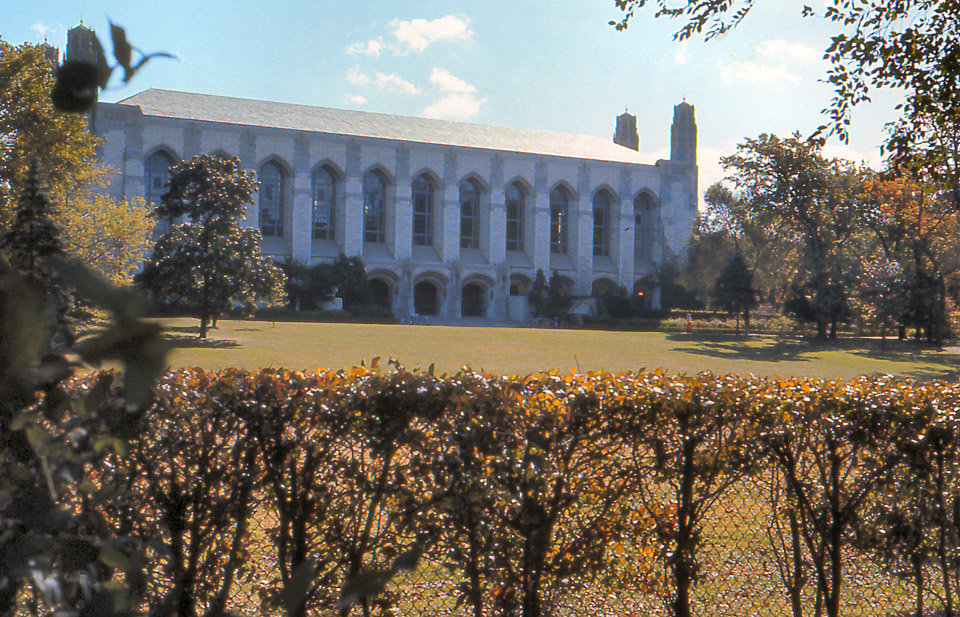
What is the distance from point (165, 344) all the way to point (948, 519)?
521cm

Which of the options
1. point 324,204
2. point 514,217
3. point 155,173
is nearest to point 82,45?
point 155,173

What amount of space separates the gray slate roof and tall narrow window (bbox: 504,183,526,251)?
3416 millimetres

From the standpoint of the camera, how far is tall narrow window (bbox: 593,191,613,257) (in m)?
62.4

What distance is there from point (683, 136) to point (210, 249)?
4981 centimetres

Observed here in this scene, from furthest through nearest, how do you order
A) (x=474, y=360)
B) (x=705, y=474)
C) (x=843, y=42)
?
(x=474, y=360), (x=843, y=42), (x=705, y=474)

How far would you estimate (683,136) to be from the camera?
65.6 metres

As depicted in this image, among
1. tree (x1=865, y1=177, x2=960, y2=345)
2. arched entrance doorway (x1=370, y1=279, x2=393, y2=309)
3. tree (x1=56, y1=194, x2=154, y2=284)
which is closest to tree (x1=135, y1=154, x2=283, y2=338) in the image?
tree (x1=56, y1=194, x2=154, y2=284)

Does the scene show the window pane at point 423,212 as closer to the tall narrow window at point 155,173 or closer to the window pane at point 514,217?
the window pane at point 514,217

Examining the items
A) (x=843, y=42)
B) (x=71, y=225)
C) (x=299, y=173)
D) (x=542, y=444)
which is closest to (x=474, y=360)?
(x=71, y=225)

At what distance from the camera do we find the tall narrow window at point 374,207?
5594cm

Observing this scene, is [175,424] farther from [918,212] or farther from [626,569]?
[918,212]

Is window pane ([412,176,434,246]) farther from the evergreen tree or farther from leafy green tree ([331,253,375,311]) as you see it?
the evergreen tree

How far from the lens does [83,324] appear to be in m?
0.62

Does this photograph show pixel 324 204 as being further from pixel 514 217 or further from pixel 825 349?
pixel 825 349
